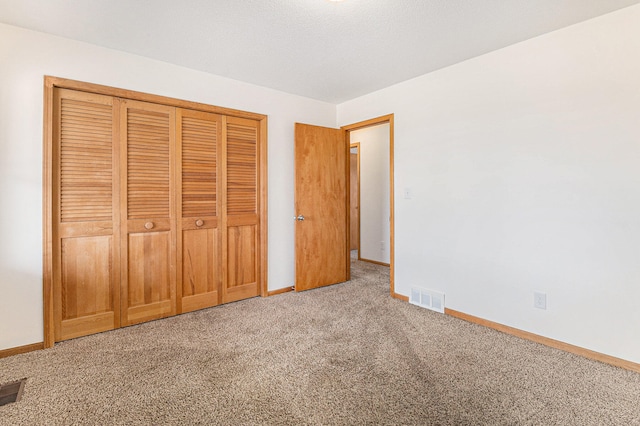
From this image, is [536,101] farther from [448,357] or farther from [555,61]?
[448,357]

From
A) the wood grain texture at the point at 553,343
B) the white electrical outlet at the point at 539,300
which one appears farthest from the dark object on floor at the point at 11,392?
the white electrical outlet at the point at 539,300

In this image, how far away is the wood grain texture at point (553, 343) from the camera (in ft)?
6.85

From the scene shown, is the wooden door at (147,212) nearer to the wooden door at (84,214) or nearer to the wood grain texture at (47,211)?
the wooden door at (84,214)

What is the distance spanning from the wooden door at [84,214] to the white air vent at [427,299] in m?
2.92

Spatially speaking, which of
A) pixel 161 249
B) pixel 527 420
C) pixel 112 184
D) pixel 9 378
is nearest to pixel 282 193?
pixel 161 249

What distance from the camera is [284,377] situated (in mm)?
1957

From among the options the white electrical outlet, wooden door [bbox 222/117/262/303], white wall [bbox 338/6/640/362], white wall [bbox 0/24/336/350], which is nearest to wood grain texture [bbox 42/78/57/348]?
white wall [bbox 0/24/336/350]

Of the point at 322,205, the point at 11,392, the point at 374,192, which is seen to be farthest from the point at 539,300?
the point at 11,392

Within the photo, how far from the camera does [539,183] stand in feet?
8.07

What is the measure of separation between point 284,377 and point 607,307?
232 cm

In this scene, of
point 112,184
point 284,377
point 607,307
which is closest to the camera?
point 284,377

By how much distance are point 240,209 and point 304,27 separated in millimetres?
1946

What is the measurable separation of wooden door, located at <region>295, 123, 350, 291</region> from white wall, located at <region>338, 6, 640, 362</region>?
1048 mm

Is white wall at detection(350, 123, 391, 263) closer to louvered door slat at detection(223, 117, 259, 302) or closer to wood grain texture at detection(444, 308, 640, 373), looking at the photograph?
wood grain texture at detection(444, 308, 640, 373)
